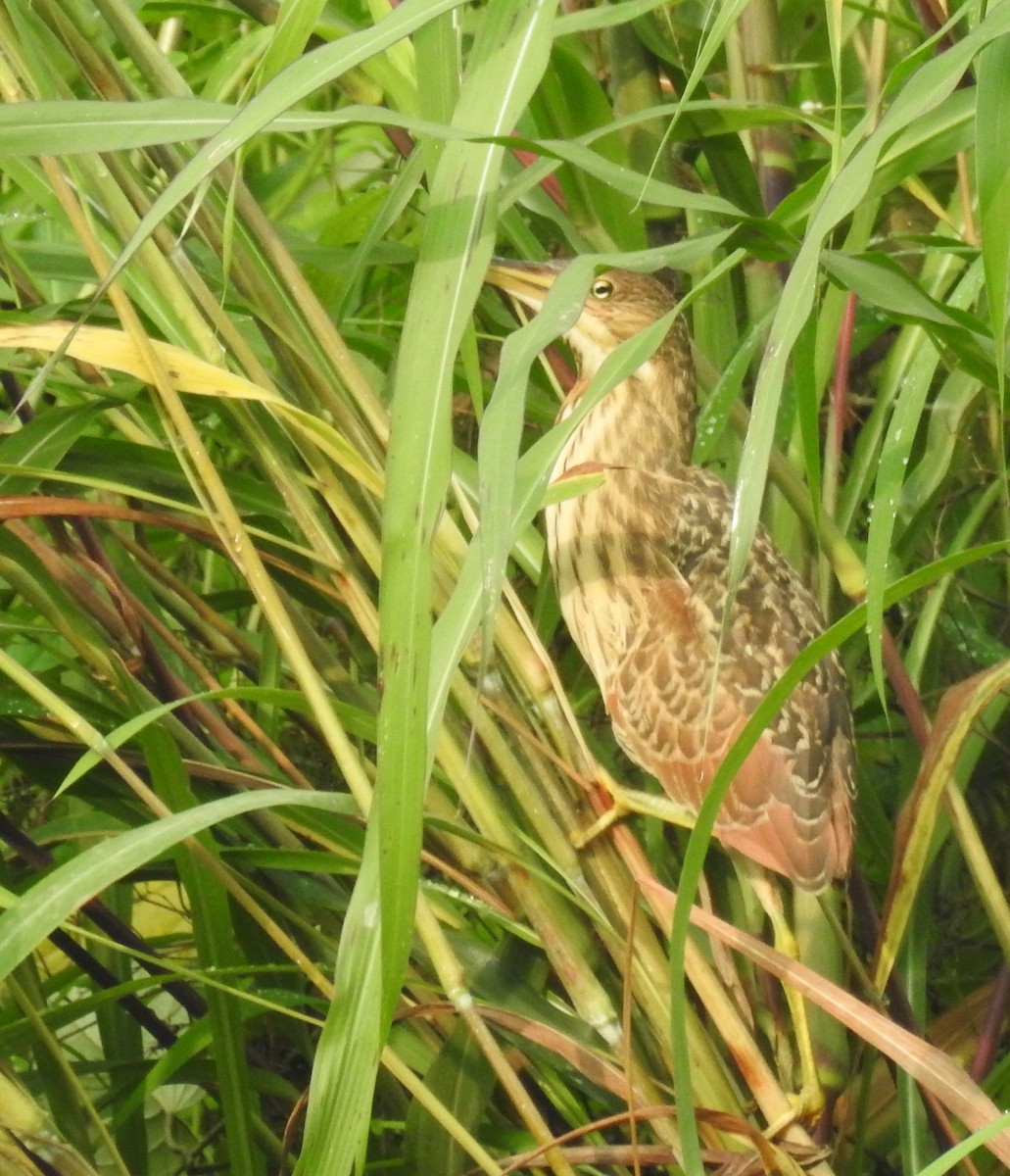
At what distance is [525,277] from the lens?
1.19 metres

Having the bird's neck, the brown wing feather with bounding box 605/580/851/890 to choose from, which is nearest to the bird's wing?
the brown wing feather with bounding box 605/580/851/890

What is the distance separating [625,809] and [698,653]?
0.94 feet

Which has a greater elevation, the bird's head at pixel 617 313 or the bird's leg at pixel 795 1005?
the bird's head at pixel 617 313

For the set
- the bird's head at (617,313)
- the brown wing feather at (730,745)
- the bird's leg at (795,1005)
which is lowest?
the bird's leg at (795,1005)

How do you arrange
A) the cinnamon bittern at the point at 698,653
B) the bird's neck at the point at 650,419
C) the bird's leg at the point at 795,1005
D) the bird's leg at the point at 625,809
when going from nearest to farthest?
the bird's leg at the point at 625,809 < the bird's leg at the point at 795,1005 < the cinnamon bittern at the point at 698,653 < the bird's neck at the point at 650,419

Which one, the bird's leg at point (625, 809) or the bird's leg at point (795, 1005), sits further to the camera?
the bird's leg at point (795, 1005)

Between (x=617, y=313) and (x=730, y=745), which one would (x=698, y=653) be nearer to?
(x=730, y=745)

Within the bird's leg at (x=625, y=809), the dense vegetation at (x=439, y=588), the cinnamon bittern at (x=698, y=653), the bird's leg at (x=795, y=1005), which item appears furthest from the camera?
the cinnamon bittern at (x=698, y=653)

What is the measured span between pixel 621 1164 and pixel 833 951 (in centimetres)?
25

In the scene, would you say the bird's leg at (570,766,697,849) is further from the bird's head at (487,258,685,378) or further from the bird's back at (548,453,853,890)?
the bird's head at (487,258,685,378)

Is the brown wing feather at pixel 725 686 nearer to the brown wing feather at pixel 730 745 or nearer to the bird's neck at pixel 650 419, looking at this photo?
the brown wing feather at pixel 730 745

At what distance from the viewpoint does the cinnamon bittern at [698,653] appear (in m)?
1.09

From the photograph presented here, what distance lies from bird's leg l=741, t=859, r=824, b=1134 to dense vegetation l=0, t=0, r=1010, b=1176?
19 millimetres

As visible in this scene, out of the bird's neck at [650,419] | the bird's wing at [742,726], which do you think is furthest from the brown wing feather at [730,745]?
the bird's neck at [650,419]
